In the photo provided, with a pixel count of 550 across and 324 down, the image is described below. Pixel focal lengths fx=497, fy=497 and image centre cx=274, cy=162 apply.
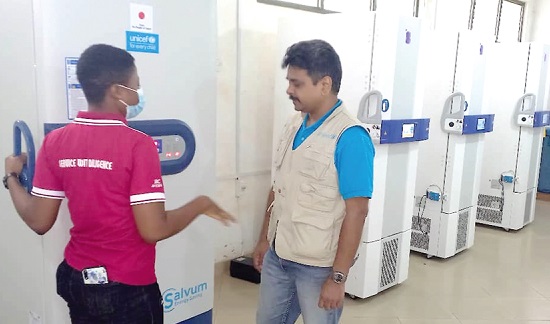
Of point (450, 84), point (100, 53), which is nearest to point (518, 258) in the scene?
point (450, 84)

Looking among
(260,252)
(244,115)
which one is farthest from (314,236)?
(244,115)

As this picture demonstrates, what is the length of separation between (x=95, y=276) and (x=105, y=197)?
0.80ft

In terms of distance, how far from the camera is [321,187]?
1.67 metres

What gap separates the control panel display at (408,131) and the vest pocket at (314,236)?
184 cm

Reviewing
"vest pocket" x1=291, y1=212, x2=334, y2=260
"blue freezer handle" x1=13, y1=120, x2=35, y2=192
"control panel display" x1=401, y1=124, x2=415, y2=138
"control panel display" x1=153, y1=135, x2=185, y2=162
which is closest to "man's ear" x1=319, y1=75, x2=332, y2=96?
"vest pocket" x1=291, y1=212, x2=334, y2=260

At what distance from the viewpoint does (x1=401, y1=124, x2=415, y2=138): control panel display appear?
3.35m

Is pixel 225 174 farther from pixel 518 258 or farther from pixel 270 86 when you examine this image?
pixel 518 258

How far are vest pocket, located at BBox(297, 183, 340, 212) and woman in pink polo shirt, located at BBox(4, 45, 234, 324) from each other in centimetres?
43

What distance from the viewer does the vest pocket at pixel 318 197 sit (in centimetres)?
166

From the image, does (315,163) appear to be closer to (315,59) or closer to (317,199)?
(317,199)

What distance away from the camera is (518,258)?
4457mm

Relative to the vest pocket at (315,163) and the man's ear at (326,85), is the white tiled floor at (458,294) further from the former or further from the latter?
the man's ear at (326,85)

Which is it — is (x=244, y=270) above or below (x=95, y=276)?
below

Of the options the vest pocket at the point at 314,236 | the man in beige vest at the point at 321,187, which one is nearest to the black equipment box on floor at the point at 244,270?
the man in beige vest at the point at 321,187
